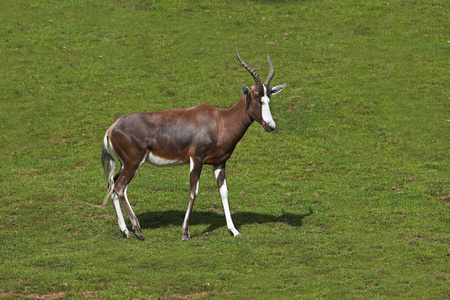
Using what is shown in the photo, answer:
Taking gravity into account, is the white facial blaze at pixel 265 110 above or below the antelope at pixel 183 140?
above

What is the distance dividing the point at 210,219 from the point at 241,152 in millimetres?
7296

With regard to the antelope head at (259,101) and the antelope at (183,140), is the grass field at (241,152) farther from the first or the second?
the antelope head at (259,101)

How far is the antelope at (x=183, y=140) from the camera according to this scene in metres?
16.3

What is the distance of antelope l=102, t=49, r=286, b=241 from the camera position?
16297 millimetres

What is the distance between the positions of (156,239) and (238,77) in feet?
52.7

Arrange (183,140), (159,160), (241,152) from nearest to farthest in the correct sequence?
(183,140) → (159,160) → (241,152)

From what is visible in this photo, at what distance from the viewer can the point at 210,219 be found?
59.6 ft

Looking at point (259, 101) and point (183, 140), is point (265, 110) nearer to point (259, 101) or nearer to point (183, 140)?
point (259, 101)

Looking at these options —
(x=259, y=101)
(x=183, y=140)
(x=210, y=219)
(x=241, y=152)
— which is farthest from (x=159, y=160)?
(x=241, y=152)

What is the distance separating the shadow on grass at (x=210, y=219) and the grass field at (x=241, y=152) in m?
0.10

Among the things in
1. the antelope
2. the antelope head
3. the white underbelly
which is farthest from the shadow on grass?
the antelope head

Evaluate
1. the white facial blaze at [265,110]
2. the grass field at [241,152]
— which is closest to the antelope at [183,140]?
the white facial blaze at [265,110]

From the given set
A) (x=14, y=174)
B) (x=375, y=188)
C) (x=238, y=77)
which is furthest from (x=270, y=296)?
(x=238, y=77)

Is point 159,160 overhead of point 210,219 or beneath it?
overhead
